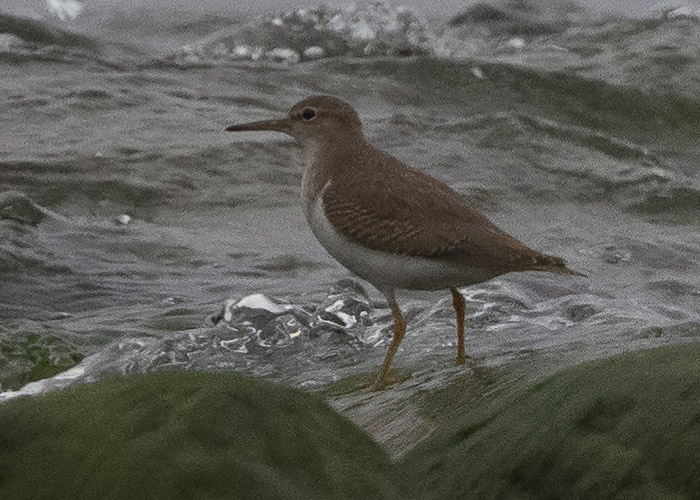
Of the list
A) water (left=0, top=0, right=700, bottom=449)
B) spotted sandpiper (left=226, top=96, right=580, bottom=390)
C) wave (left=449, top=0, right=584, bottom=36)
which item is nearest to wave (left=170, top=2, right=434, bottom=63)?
water (left=0, top=0, right=700, bottom=449)

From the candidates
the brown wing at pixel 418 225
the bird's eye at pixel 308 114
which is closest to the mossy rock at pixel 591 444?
the brown wing at pixel 418 225

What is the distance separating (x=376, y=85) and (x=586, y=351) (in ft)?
23.0

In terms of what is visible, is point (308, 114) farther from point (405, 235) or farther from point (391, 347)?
point (391, 347)

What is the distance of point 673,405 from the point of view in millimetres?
2912

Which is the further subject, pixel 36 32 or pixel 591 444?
pixel 36 32

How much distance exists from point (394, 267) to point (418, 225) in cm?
19

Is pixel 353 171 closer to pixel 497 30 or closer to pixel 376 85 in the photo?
pixel 376 85

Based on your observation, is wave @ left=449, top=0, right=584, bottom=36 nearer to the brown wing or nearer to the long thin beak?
the long thin beak

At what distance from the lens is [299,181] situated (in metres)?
9.59

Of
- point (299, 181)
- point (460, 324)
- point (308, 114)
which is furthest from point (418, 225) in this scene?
point (299, 181)

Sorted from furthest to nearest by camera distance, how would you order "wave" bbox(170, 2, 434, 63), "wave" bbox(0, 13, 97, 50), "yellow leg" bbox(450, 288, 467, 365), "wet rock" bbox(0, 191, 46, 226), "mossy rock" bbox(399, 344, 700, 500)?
1. "wave" bbox(170, 2, 434, 63)
2. "wave" bbox(0, 13, 97, 50)
3. "wet rock" bbox(0, 191, 46, 226)
4. "yellow leg" bbox(450, 288, 467, 365)
5. "mossy rock" bbox(399, 344, 700, 500)

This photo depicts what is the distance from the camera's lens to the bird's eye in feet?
20.5

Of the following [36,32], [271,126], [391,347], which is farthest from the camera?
[36,32]

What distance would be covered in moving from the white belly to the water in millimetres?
338
